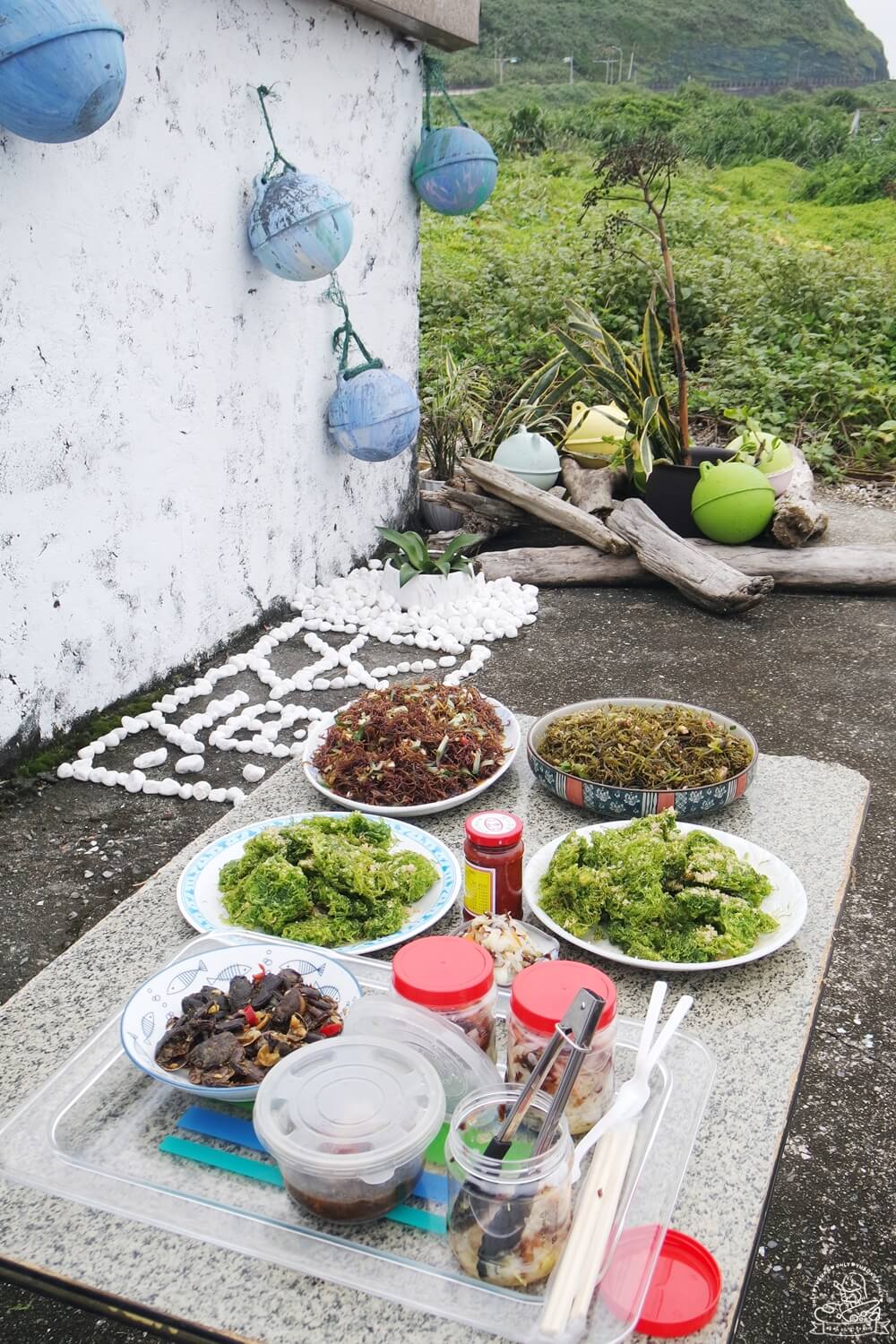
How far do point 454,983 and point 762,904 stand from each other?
2.15 ft

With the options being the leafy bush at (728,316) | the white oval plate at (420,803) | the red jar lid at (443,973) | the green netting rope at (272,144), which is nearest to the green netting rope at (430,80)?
the green netting rope at (272,144)

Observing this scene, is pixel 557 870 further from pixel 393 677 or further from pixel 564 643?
pixel 564 643

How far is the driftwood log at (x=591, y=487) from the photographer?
219 inches

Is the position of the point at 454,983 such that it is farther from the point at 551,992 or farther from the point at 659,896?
the point at 659,896

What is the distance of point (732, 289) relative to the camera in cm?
878

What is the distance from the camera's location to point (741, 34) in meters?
31.9

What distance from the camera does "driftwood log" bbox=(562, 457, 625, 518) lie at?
5.57m

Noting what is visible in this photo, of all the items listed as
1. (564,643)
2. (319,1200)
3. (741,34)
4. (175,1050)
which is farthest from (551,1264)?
(741,34)

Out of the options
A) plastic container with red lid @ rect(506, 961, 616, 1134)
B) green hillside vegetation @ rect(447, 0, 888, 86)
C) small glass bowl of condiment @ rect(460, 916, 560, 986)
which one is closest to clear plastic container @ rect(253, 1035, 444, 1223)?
plastic container with red lid @ rect(506, 961, 616, 1134)

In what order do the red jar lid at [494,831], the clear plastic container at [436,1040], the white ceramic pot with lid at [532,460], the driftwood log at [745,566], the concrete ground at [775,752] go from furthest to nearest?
the white ceramic pot with lid at [532,460]
the driftwood log at [745,566]
the concrete ground at [775,752]
the red jar lid at [494,831]
the clear plastic container at [436,1040]

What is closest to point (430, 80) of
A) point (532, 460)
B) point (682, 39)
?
point (532, 460)

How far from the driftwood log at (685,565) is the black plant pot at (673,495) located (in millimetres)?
244

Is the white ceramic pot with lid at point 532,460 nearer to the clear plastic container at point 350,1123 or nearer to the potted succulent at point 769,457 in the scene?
the potted succulent at point 769,457

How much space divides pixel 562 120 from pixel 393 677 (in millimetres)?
15556
